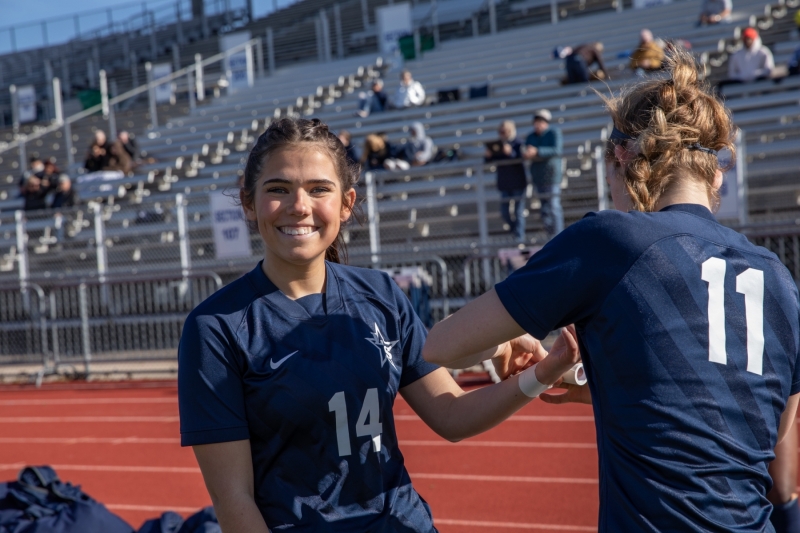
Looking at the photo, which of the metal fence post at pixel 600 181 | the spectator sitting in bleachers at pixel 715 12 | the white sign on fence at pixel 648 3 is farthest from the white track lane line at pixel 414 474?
the white sign on fence at pixel 648 3

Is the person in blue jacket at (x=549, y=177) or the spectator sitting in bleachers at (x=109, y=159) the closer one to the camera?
the person in blue jacket at (x=549, y=177)

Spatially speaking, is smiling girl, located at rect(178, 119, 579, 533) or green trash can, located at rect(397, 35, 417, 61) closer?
smiling girl, located at rect(178, 119, 579, 533)

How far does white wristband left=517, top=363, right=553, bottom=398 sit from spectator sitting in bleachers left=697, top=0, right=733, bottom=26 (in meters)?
16.6

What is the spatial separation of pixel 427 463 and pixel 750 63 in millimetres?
10383

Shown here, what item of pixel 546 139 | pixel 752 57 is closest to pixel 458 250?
pixel 546 139

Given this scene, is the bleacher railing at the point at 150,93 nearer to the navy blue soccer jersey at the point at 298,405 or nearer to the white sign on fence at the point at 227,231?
the white sign on fence at the point at 227,231

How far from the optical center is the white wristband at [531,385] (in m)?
2.08

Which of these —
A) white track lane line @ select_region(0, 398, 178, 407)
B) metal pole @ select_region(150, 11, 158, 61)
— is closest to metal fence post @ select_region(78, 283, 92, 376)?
white track lane line @ select_region(0, 398, 178, 407)

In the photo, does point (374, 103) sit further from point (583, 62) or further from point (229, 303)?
point (229, 303)

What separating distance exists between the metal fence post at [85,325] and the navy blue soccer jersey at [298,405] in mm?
9721

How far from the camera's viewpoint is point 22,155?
19.5m

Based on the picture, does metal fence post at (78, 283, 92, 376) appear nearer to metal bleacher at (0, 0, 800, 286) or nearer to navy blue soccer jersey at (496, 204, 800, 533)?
metal bleacher at (0, 0, 800, 286)

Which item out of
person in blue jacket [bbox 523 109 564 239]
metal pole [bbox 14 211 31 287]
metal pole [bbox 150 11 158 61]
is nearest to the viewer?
person in blue jacket [bbox 523 109 564 239]

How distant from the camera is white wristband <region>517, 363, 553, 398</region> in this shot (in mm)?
2080
